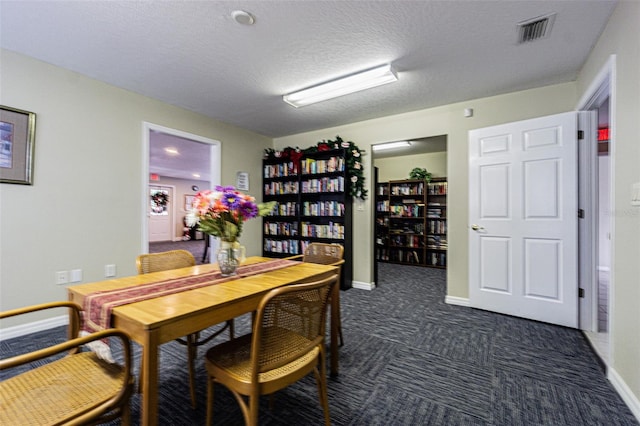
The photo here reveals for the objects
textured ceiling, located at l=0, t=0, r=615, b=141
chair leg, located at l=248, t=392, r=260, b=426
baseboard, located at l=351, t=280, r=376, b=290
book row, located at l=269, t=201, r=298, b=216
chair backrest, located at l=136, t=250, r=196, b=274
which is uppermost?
textured ceiling, located at l=0, t=0, r=615, b=141

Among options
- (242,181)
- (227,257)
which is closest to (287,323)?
(227,257)

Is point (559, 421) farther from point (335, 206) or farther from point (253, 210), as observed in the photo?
point (335, 206)

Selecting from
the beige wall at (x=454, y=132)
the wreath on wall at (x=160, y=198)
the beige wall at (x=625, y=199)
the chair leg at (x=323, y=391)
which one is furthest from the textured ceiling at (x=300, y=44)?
the wreath on wall at (x=160, y=198)

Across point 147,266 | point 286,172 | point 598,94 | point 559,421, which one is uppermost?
point 598,94

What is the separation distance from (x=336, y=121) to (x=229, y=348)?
11.5 ft

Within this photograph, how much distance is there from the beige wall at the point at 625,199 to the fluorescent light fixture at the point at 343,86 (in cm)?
152

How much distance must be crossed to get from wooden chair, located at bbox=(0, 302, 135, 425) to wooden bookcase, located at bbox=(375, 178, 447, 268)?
213 inches

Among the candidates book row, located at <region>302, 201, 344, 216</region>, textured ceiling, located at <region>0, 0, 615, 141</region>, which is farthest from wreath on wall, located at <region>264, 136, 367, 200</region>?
textured ceiling, located at <region>0, 0, 615, 141</region>

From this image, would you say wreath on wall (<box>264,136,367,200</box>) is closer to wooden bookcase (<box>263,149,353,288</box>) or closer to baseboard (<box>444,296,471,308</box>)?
wooden bookcase (<box>263,149,353,288</box>)

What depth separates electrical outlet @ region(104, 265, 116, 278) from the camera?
9.50ft

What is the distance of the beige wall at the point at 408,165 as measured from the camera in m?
5.89

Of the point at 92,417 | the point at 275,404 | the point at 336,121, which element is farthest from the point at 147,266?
the point at 336,121

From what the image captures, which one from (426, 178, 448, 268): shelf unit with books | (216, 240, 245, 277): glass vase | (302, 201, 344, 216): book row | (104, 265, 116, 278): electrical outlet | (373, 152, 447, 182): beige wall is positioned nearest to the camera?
(216, 240, 245, 277): glass vase

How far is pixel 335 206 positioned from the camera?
4.07m
